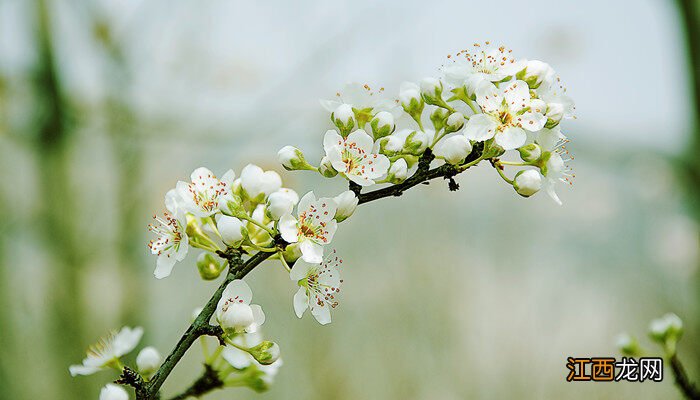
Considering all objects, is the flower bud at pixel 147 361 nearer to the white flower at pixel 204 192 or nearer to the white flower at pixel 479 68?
the white flower at pixel 204 192

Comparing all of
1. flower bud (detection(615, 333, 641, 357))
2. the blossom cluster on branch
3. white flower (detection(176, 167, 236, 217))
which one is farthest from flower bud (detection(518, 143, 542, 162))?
flower bud (detection(615, 333, 641, 357))

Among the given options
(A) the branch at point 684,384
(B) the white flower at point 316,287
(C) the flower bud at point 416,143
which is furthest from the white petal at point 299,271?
(A) the branch at point 684,384

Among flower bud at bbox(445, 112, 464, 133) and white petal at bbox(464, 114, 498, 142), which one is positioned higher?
flower bud at bbox(445, 112, 464, 133)

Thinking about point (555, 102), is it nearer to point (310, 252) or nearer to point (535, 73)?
point (535, 73)

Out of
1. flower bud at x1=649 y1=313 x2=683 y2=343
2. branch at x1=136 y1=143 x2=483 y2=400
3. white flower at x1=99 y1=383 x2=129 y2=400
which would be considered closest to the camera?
branch at x1=136 y1=143 x2=483 y2=400

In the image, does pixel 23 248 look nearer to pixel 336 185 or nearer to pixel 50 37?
pixel 50 37

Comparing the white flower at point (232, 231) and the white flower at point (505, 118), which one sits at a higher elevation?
the white flower at point (505, 118)

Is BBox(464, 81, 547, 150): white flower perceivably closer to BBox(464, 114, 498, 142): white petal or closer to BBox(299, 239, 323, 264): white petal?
BBox(464, 114, 498, 142): white petal
